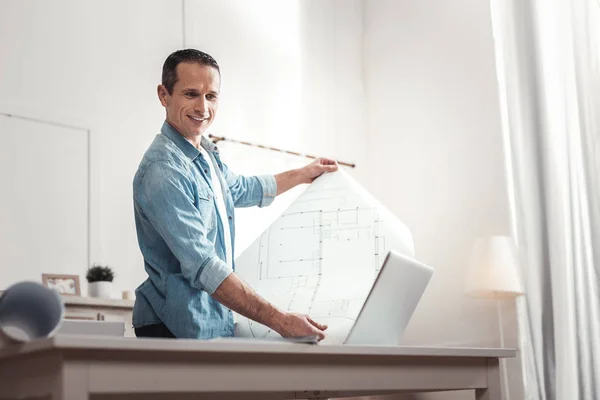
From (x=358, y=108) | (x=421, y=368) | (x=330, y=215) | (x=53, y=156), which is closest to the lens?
(x=421, y=368)

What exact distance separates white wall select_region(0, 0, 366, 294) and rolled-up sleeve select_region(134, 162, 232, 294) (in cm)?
181

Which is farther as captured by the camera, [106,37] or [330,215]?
[106,37]

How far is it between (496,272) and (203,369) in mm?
2962

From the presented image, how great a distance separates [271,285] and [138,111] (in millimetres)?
2127

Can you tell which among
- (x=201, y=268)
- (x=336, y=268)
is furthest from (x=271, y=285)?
(x=201, y=268)

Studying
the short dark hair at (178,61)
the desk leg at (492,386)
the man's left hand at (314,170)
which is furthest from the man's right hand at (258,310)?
the man's left hand at (314,170)

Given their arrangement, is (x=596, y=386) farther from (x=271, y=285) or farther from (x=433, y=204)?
(x=271, y=285)

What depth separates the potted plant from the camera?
344 cm

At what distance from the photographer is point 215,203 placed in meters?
2.02

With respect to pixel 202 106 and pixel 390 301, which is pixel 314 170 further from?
pixel 390 301

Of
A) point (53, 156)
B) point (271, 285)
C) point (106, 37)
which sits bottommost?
point (271, 285)

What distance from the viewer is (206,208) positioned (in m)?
1.95

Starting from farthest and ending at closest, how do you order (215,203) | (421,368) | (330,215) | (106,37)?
(106,37)
(330,215)
(215,203)
(421,368)

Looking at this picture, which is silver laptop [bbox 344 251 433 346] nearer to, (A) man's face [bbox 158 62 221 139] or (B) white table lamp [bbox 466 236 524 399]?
(A) man's face [bbox 158 62 221 139]
